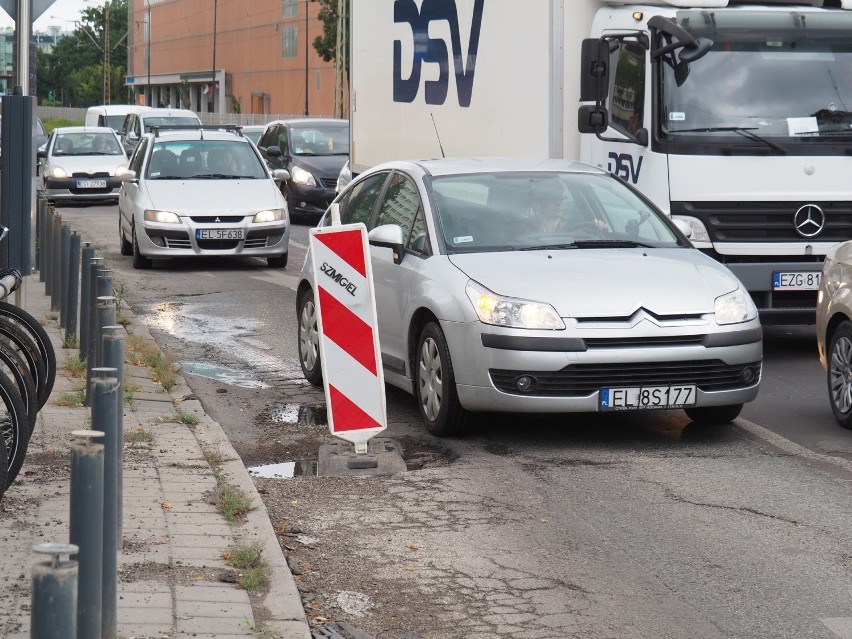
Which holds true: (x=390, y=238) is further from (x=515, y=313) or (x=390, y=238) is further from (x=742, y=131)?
(x=742, y=131)

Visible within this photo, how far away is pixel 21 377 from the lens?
21.1 ft

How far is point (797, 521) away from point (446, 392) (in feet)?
7.28

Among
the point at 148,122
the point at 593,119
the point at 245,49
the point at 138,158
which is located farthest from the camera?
the point at 245,49

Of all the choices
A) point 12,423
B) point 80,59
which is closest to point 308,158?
point 12,423

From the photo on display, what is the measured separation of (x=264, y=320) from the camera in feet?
44.9

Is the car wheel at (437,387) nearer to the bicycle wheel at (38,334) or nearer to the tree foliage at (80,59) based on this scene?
the bicycle wheel at (38,334)

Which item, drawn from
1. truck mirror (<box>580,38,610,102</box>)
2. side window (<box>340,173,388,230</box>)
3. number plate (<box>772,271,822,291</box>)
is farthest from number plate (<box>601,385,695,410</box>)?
truck mirror (<box>580,38,610,102</box>)

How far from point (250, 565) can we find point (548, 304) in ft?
9.29

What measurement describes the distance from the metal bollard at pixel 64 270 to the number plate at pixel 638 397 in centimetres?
500

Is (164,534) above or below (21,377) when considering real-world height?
below

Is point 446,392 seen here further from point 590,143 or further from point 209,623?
point 590,143

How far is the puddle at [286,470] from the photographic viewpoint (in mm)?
7523

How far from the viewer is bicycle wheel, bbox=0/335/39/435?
636 centimetres

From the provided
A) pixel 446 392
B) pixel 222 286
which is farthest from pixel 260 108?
pixel 446 392
